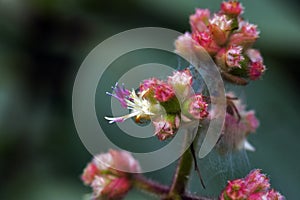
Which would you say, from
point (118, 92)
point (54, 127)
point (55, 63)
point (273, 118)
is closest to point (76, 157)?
point (54, 127)

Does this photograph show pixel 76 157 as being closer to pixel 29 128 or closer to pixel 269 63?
pixel 29 128

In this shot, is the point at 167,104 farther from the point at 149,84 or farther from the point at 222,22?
the point at 222,22

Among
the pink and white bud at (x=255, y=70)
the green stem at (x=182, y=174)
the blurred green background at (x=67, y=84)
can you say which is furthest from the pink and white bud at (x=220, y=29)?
the blurred green background at (x=67, y=84)

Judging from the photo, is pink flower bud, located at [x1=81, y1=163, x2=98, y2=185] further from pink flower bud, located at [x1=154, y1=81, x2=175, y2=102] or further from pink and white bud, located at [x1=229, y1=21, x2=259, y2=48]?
pink and white bud, located at [x1=229, y1=21, x2=259, y2=48]

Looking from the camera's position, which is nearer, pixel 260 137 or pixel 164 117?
pixel 164 117

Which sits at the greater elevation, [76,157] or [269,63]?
[269,63]

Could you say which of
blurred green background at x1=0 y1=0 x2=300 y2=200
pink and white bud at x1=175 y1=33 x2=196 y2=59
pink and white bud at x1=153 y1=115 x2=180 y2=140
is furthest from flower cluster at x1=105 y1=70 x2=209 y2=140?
blurred green background at x1=0 y1=0 x2=300 y2=200

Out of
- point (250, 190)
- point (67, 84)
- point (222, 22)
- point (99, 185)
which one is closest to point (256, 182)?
point (250, 190)
